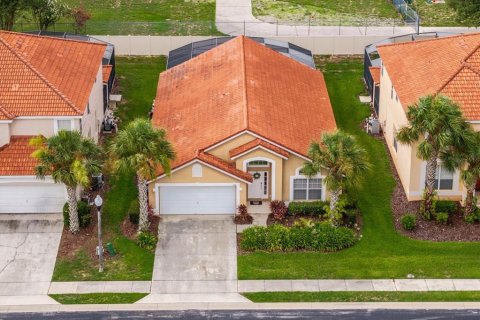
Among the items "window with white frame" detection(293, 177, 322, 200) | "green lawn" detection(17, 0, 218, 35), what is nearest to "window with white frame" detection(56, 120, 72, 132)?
"window with white frame" detection(293, 177, 322, 200)

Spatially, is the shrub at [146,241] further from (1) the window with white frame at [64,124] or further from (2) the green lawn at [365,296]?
(1) the window with white frame at [64,124]

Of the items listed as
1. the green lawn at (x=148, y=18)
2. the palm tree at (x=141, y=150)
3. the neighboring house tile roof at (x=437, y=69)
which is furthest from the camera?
the green lawn at (x=148, y=18)

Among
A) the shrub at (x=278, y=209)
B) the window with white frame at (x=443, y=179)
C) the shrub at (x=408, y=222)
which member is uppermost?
the window with white frame at (x=443, y=179)

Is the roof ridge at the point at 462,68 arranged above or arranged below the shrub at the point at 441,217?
above

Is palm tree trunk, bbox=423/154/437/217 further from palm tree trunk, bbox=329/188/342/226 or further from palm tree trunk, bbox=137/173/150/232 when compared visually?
palm tree trunk, bbox=137/173/150/232

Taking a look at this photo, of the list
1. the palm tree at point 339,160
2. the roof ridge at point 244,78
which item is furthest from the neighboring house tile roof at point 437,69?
the roof ridge at point 244,78

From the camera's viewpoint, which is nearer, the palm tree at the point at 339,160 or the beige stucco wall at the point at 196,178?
the palm tree at the point at 339,160

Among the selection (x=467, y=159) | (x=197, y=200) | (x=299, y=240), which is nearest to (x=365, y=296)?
(x=299, y=240)

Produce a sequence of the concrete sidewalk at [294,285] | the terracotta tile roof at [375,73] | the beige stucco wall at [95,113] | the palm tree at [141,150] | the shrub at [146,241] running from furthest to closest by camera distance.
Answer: the terracotta tile roof at [375,73]
the beige stucco wall at [95,113]
the shrub at [146,241]
the palm tree at [141,150]
the concrete sidewalk at [294,285]
